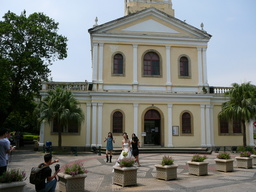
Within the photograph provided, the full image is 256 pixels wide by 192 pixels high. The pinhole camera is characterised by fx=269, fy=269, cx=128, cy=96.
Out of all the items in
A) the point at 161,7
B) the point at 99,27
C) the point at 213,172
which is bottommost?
the point at 213,172

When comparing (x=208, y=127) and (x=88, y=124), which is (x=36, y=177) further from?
(x=208, y=127)

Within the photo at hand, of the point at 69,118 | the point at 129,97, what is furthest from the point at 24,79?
the point at 129,97

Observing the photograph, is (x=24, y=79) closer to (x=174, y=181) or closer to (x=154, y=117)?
(x=154, y=117)

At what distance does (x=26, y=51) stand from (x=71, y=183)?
60.0ft

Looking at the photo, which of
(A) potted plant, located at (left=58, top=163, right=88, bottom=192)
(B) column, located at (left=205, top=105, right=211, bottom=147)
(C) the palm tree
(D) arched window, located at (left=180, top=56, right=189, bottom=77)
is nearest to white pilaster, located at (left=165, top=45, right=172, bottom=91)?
(D) arched window, located at (left=180, top=56, right=189, bottom=77)

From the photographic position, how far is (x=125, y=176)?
932 cm

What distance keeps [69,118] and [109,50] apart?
757 centimetres

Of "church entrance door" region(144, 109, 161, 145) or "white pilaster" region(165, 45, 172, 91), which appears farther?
"white pilaster" region(165, 45, 172, 91)

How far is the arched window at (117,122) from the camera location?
910 inches

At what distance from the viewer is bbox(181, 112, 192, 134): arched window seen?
78.2 feet

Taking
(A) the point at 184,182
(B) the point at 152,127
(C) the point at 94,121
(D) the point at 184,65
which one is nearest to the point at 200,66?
(D) the point at 184,65

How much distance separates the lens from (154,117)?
23766mm

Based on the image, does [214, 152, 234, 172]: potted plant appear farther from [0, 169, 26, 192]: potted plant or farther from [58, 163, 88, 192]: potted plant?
[0, 169, 26, 192]: potted plant

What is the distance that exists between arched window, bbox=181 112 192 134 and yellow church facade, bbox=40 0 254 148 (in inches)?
3.5
